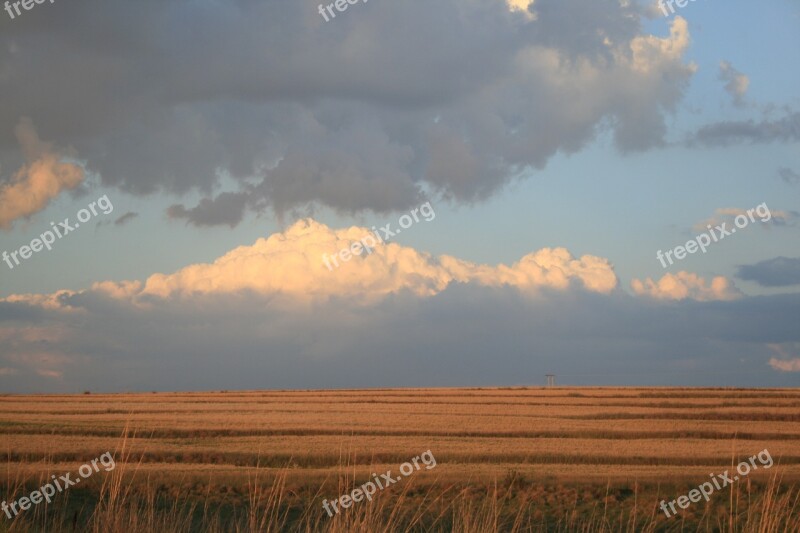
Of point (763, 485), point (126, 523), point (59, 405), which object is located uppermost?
point (59, 405)

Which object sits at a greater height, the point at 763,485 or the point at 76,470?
the point at 76,470

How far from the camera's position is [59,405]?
141ft

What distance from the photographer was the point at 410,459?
863 inches

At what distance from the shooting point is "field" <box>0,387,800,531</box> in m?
11.6

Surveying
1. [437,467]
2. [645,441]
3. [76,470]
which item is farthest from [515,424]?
[76,470]

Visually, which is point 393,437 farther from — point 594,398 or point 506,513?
point 594,398

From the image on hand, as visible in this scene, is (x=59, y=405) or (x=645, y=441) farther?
(x=59, y=405)

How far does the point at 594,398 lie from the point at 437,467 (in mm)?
30785

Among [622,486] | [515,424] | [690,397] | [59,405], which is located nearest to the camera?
[622,486]

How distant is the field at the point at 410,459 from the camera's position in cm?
1158

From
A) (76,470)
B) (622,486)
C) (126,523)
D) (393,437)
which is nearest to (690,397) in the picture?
(393,437)

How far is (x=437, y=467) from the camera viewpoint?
20.4 metres

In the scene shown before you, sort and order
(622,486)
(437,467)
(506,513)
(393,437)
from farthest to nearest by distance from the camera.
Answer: (393,437) → (437,467) → (622,486) → (506,513)

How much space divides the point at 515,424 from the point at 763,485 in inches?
545
